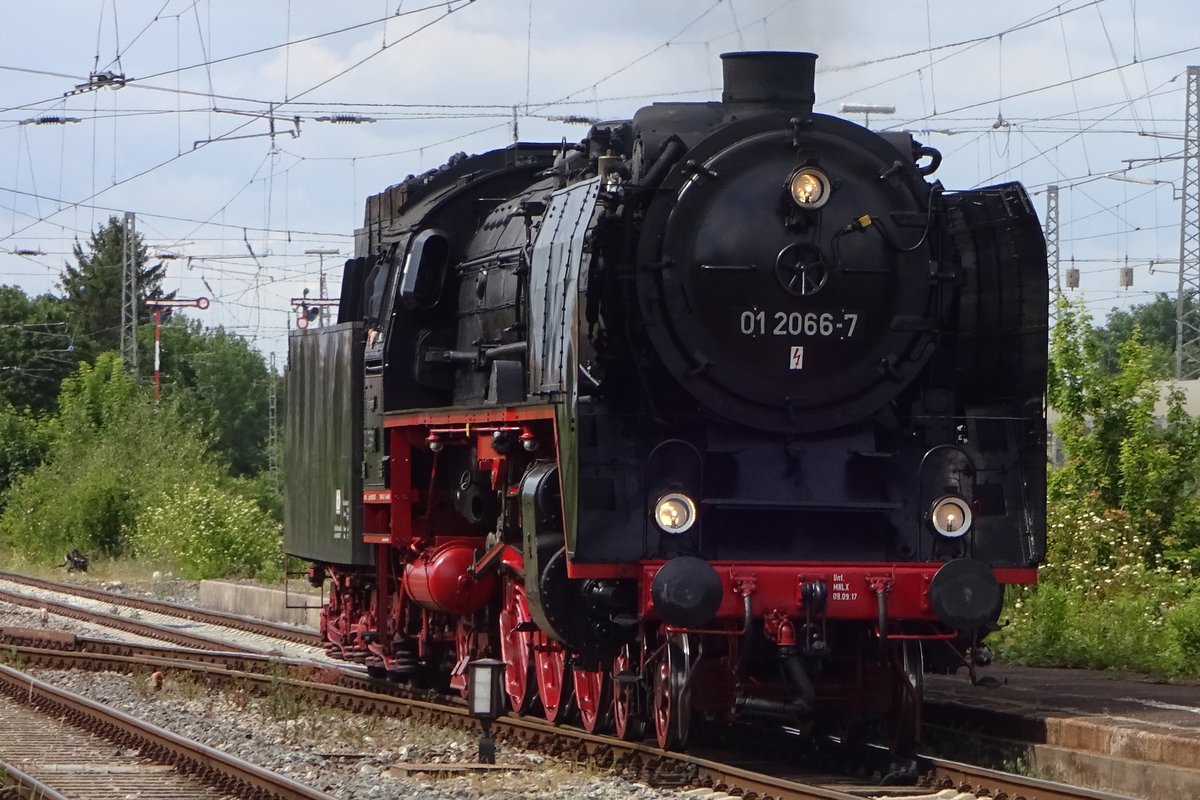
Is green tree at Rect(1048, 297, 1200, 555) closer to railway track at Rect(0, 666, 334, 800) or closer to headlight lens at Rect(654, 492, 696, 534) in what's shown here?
headlight lens at Rect(654, 492, 696, 534)

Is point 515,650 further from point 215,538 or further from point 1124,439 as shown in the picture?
point 215,538

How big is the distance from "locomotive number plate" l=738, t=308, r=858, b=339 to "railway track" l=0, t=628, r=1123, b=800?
224cm

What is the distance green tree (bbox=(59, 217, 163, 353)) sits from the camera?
7231 cm

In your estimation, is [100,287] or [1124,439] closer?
[1124,439]

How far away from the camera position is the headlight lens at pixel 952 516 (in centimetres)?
926

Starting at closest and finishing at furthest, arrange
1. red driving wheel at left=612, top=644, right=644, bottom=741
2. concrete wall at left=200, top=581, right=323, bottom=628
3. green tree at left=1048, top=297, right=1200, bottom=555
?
red driving wheel at left=612, top=644, right=644, bottom=741
green tree at left=1048, top=297, right=1200, bottom=555
concrete wall at left=200, top=581, right=323, bottom=628

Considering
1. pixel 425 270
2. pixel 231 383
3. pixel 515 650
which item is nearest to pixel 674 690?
pixel 515 650

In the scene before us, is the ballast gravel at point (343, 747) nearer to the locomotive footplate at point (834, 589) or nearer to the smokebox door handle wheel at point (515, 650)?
the smokebox door handle wheel at point (515, 650)

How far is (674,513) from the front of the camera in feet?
29.6

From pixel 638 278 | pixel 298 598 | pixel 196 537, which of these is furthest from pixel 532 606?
pixel 196 537

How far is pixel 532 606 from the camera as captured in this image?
9.48m

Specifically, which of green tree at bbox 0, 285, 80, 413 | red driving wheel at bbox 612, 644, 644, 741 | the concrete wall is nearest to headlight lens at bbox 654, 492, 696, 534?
red driving wheel at bbox 612, 644, 644, 741

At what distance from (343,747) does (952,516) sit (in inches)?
154

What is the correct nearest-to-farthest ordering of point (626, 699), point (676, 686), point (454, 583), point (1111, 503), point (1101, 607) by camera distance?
point (676, 686)
point (626, 699)
point (454, 583)
point (1101, 607)
point (1111, 503)
